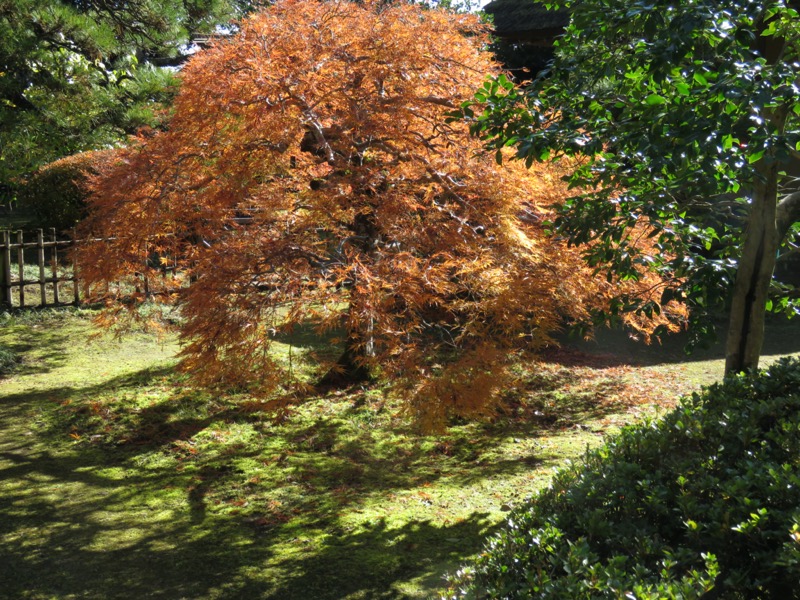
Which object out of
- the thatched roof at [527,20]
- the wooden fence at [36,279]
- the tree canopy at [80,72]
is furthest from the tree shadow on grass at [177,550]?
the thatched roof at [527,20]

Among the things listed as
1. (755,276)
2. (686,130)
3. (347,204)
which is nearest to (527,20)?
(347,204)

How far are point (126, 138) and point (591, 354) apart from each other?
7681mm

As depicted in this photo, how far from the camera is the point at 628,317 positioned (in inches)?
283

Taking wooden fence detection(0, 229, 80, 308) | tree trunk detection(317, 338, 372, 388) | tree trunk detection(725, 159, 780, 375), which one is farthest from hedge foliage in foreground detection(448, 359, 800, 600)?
wooden fence detection(0, 229, 80, 308)

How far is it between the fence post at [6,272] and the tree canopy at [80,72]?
36.6 inches

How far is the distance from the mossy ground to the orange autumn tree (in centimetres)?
95

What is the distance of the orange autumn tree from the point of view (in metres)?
5.39

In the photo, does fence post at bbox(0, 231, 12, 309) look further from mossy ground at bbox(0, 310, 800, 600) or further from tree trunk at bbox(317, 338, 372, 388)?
tree trunk at bbox(317, 338, 372, 388)

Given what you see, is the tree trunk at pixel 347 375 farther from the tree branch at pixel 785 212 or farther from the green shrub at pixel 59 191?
the green shrub at pixel 59 191

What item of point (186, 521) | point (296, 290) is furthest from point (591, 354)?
point (186, 521)

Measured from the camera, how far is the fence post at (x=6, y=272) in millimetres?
10280

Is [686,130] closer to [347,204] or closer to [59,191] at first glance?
[347,204]

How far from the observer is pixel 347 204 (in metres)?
6.00

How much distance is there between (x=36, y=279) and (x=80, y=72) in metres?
3.65
